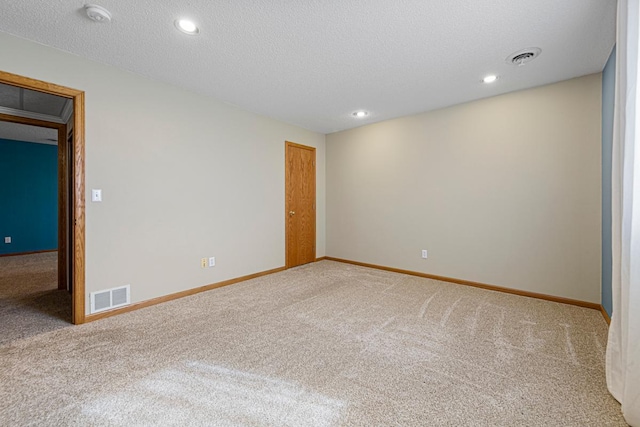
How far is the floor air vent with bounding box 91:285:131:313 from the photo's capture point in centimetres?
255

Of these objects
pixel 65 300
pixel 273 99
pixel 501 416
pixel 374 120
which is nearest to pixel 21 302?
pixel 65 300

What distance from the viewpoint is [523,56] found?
7.99 feet

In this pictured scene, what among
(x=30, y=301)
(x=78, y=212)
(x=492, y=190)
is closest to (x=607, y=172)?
(x=492, y=190)

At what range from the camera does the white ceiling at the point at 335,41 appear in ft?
6.05

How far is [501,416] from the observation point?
4.61ft

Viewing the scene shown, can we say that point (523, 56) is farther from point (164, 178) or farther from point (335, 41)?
point (164, 178)

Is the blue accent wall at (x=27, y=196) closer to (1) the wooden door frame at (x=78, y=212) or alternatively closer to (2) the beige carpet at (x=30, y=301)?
(2) the beige carpet at (x=30, y=301)

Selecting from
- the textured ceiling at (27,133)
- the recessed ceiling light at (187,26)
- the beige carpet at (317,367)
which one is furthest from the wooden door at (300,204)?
the textured ceiling at (27,133)

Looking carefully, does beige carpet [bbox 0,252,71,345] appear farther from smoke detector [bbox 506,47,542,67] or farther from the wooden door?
smoke detector [bbox 506,47,542,67]

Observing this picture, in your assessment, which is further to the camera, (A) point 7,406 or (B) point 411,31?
(B) point 411,31

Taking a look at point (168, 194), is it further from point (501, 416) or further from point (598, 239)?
point (598, 239)

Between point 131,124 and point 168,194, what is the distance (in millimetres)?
777

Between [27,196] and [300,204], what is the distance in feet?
19.3

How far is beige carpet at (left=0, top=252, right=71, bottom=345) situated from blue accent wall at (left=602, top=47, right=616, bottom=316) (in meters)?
4.91
